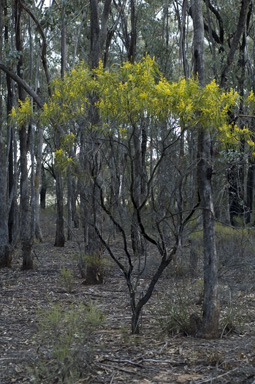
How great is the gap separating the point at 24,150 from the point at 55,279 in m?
3.10

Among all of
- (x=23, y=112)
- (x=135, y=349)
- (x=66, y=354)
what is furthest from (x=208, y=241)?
(x=23, y=112)

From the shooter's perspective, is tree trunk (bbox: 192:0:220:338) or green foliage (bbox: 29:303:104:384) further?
tree trunk (bbox: 192:0:220:338)

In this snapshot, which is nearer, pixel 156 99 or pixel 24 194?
pixel 156 99

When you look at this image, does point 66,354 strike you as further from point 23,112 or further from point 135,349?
point 23,112

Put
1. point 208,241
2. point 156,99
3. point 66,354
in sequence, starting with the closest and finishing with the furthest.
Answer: point 66,354 < point 156,99 < point 208,241

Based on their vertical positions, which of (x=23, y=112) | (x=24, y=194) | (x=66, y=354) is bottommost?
(x=66, y=354)

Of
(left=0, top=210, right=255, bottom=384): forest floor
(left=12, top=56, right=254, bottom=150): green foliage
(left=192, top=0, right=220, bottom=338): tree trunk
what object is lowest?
(left=0, top=210, right=255, bottom=384): forest floor

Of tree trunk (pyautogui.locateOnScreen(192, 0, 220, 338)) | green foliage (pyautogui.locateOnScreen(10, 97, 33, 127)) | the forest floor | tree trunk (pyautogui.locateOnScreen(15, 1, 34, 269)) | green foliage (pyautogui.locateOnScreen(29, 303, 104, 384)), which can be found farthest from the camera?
tree trunk (pyautogui.locateOnScreen(15, 1, 34, 269))

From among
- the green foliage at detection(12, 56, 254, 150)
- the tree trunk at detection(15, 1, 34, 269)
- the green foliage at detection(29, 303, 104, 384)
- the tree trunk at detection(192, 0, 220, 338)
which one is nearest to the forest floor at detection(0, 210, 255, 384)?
A: the green foliage at detection(29, 303, 104, 384)

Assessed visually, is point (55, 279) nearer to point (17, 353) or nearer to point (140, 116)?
point (17, 353)

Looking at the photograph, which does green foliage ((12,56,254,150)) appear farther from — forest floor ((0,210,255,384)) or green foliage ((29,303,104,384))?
forest floor ((0,210,255,384))

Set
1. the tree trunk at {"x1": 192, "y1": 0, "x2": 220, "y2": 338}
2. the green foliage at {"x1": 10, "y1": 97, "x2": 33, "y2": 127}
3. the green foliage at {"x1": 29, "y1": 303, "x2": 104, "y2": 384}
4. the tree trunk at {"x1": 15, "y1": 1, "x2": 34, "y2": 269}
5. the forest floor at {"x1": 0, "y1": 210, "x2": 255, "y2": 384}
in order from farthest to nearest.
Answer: the tree trunk at {"x1": 15, "y1": 1, "x2": 34, "y2": 269}
the green foliage at {"x1": 10, "y1": 97, "x2": 33, "y2": 127}
the tree trunk at {"x1": 192, "y1": 0, "x2": 220, "y2": 338}
the forest floor at {"x1": 0, "y1": 210, "x2": 255, "y2": 384}
the green foliage at {"x1": 29, "y1": 303, "x2": 104, "y2": 384}

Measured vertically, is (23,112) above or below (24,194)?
above

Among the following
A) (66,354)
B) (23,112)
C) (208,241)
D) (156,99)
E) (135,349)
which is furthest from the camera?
(23,112)
